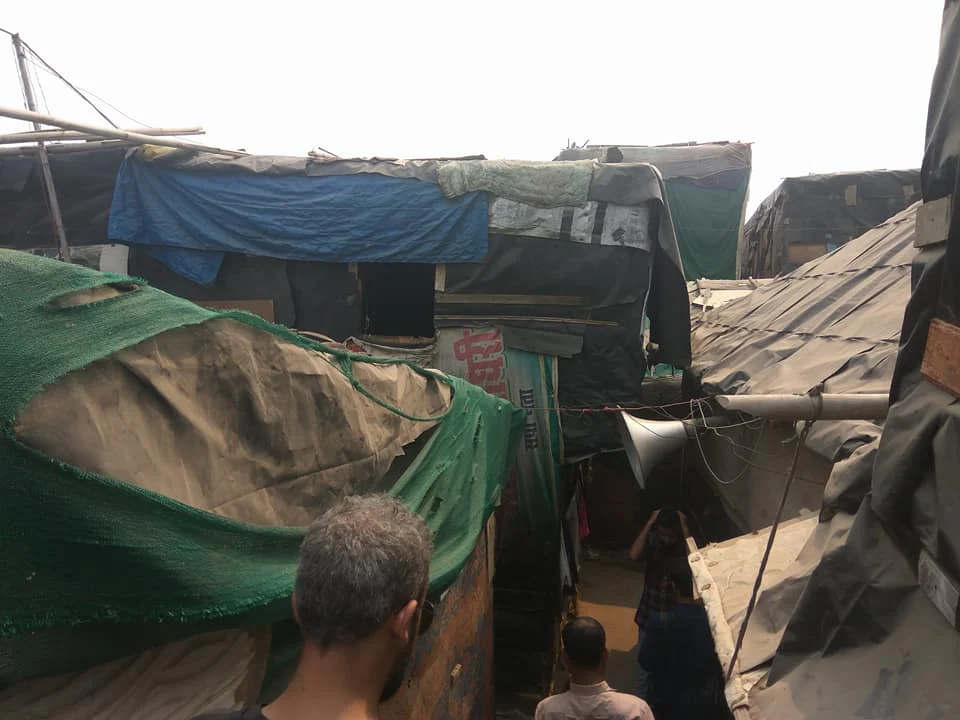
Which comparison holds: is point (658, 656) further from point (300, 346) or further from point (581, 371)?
point (581, 371)

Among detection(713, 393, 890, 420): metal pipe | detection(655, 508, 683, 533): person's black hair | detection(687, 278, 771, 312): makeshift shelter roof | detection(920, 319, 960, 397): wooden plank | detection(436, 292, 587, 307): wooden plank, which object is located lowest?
detection(655, 508, 683, 533): person's black hair

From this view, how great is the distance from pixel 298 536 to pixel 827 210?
16496 millimetres

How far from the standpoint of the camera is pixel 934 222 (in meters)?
1.73

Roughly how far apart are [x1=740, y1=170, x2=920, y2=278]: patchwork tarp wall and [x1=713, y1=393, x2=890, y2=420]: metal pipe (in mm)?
14309


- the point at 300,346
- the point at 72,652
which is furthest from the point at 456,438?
the point at 72,652

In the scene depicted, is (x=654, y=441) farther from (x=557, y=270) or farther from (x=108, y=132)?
(x=108, y=132)

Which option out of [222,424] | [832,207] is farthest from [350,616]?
[832,207]

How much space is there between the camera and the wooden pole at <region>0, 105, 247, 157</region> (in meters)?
5.59

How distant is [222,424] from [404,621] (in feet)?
2.65

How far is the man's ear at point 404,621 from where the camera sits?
1.25m

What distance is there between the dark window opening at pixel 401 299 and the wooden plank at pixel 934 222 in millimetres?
7880

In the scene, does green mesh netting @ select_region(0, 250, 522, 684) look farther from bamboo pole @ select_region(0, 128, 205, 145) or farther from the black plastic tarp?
bamboo pole @ select_region(0, 128, 205, 145)

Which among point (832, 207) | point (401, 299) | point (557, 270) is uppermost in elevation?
point (832, 207)

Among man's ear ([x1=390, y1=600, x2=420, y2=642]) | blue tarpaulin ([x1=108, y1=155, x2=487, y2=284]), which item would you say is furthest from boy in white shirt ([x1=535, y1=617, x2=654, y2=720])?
blue tarpaulin ([x1=108, y1=155, x2=487, y2=284])
